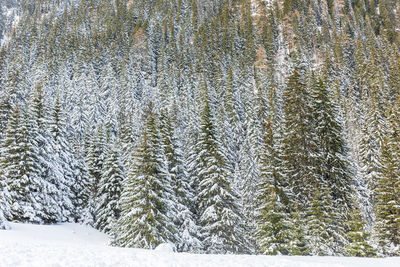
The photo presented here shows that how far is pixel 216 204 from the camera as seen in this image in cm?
2377

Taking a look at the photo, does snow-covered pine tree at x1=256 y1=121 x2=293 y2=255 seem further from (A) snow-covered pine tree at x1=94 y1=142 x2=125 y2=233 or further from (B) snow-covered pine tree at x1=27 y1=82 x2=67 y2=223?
(B) snow-covered pine tree at x1=27 y1=82 x2=67 y2=223

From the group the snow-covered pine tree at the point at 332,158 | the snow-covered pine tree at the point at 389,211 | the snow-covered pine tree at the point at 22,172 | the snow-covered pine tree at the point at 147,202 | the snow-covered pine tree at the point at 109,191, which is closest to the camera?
the snow-covered pine tree at the point at 147,202

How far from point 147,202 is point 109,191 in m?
9.18

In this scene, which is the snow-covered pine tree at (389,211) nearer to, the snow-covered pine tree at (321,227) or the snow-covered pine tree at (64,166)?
the snow-covered pine tree at (321,227)

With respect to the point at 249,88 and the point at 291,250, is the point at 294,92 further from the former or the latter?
the point at 249,88

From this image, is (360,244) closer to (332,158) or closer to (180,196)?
(332,158)

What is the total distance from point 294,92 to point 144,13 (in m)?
136

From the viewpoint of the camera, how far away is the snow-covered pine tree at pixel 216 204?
2281 centimetres

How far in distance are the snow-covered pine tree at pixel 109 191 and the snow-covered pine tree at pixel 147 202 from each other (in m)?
5.10

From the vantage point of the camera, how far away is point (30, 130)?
83.1ft

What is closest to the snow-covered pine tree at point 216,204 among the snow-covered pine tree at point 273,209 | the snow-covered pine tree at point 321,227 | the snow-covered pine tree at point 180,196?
the snow-covered pine tree at point 180,196

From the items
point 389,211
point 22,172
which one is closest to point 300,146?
point 389,211

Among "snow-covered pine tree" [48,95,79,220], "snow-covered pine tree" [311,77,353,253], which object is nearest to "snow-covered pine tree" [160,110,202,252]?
"snow-covered pine tree" [311,77,353,253]

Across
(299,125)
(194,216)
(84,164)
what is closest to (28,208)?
(84,164)
